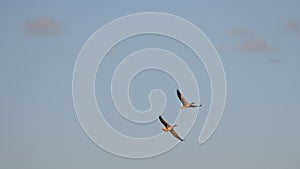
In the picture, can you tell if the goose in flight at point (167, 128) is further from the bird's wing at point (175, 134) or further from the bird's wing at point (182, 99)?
the bird's wing at point (182, 99)

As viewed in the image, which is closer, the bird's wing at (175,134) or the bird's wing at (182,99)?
the bird's wing at (175,134)

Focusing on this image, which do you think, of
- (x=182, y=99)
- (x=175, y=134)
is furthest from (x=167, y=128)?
(x=182, y=99)

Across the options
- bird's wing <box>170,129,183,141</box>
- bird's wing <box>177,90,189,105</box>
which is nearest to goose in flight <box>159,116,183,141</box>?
bird's wing <box>170,129,183,141</box>

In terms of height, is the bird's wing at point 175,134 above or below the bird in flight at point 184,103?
below

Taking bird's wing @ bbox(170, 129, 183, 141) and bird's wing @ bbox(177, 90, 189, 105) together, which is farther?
bird's wing @ bbox(177, 90, 189, 105)

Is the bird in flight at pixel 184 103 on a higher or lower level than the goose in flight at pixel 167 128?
higher

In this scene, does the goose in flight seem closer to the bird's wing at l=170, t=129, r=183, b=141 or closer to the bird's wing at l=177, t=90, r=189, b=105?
the bird's wing at l=170, t=129, r=183, b=141

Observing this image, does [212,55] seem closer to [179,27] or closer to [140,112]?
[179,27]

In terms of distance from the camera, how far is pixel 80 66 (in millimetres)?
14086

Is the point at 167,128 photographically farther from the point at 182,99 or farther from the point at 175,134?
the point at 182,99

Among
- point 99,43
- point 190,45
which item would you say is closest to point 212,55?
point 190,45

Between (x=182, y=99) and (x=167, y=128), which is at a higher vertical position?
(x=182, y=99)

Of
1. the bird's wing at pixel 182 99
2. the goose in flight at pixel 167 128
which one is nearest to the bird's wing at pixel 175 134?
the goose in flight at pixel 167 128

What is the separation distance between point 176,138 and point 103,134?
1528mm
